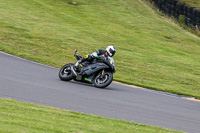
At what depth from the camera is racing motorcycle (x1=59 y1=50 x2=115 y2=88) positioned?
12.8 metres

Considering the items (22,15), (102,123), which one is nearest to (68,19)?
(22,15)

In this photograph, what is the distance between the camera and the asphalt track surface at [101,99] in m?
9.30

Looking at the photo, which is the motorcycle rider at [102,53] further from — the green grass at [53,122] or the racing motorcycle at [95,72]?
the green grass at [53,122]

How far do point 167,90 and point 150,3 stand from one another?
3015cm

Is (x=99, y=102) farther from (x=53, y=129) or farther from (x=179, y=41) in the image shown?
(x=179, y=41)

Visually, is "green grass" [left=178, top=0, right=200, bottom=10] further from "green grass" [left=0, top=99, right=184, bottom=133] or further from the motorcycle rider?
"green grass" [left=0, top=99, right=184, bottom=133]

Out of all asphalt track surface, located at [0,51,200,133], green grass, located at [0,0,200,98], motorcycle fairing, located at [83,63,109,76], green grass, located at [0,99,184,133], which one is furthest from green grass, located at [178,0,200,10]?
green grass, located at [0,99,184,133]

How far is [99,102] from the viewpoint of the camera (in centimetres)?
1041

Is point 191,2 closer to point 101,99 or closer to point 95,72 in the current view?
point 95,72

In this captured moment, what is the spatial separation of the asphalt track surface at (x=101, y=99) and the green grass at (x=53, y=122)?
794mm

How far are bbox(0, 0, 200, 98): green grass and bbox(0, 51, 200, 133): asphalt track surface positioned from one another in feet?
7.86

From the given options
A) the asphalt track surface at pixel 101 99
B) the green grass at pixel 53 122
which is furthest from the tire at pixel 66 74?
the green grass at pixel 53 122

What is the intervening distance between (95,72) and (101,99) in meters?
2.21

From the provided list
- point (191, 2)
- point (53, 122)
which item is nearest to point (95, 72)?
point (53, 122)
